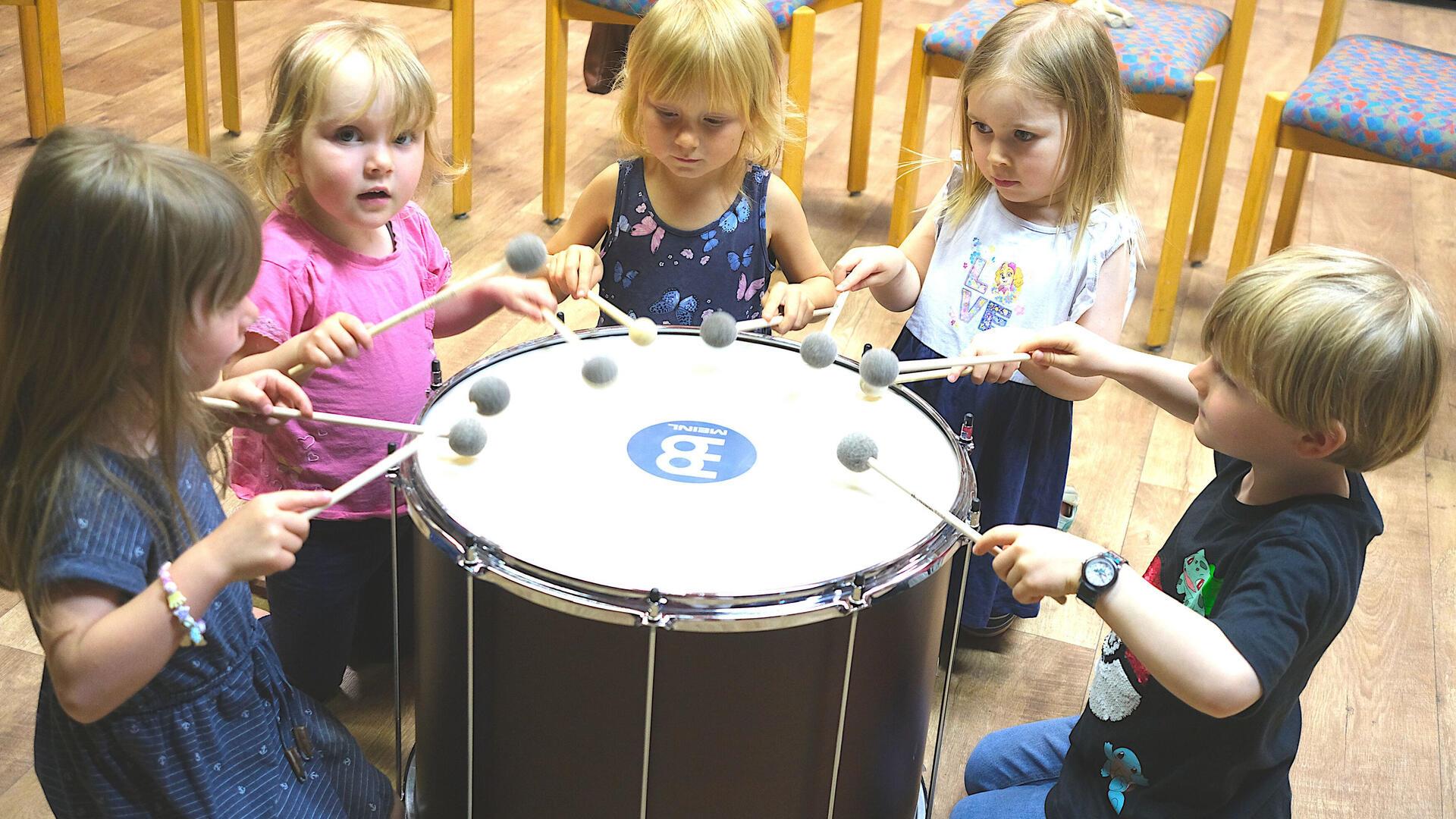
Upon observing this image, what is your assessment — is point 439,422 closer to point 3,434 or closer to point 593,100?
point 3,434

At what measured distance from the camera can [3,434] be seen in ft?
3.83

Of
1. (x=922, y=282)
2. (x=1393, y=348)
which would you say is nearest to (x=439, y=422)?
(x=922, y=282)

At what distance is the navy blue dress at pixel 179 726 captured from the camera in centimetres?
117

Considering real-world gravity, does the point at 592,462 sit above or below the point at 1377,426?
below

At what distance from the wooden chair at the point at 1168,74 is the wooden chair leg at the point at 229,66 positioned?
64.2 inches

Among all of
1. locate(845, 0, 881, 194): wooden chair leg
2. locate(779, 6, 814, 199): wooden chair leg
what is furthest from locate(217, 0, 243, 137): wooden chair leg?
locate(845, 0, 881, 194): wooden chair leg

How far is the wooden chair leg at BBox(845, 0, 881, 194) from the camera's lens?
10.7 feet

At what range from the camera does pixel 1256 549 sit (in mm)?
1254

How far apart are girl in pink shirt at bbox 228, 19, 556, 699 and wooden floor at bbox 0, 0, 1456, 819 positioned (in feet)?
0.70

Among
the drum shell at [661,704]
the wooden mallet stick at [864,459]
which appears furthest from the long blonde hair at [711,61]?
the drum shell at [661,704]

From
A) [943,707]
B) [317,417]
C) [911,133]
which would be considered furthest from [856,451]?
[911,133]

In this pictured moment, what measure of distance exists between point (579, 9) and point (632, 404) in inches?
67.5

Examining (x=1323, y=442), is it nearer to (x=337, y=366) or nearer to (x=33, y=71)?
(x=337, y=366)

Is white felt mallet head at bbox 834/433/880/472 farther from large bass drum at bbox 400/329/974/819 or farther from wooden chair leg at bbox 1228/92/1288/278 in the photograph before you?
wooden chair leg at bbox 1228/92/1288/278
